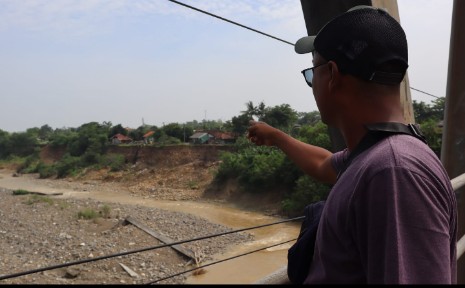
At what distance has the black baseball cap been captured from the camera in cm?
70

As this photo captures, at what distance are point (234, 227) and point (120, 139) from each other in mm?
23245

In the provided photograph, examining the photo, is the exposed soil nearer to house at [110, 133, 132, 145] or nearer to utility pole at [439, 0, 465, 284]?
utility pole at [439, 0, 465, 284]

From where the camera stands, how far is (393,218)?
568mm

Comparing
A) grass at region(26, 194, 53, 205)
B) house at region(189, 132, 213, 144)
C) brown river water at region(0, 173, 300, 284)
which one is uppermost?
house at region(189, 132, 213, 144)

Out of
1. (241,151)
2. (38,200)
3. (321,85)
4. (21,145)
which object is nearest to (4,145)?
(21,145)

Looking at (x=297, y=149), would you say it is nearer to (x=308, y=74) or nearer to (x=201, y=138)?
(x=308, y=74)

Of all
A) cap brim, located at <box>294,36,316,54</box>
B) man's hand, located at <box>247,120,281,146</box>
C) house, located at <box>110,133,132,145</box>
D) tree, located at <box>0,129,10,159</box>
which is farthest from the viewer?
tree, located at <box>0,129,10,159</box>

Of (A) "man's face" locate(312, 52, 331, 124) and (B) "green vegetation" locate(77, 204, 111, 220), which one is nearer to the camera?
(A) "man's face" locate(312, 52, 331, 124)

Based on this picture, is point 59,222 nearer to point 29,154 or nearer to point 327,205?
point 327,205

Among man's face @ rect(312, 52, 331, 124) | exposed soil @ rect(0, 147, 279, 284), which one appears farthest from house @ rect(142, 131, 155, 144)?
man's face @ rect(312, 52, 331, 124)

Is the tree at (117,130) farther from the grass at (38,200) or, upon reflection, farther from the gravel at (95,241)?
the gravel at (95,241)

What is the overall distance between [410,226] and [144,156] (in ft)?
102

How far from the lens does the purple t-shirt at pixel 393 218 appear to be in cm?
56

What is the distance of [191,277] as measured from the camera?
1165 centimetres
